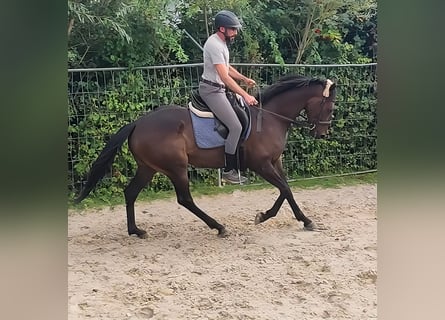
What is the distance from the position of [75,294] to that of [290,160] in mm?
964

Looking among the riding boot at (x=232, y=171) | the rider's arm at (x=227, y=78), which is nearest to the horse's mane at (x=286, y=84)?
the rider's arm at (x=227, y=78)

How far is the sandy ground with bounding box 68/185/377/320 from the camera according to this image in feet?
6.66

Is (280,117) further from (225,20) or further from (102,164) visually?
(102,164)

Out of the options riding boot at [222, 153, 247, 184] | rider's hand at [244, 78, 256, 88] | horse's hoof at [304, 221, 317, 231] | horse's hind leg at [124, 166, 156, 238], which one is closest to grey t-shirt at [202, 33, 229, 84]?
rider's hand at [244, 78, 256, 88]

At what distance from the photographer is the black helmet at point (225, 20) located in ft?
6.95

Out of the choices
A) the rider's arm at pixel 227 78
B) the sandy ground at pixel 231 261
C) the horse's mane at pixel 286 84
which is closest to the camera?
the sandy ground at pixel 231 261

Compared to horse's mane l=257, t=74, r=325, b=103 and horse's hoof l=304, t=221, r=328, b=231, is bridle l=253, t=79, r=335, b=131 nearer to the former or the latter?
horse's mane l=257, t=74, r=325, b=103

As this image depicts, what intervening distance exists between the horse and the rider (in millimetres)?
48

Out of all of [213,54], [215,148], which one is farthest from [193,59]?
[215,148]

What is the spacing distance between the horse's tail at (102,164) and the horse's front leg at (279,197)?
57 centimetres

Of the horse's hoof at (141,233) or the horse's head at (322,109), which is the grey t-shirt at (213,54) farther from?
the horse's hoof at (141,233)

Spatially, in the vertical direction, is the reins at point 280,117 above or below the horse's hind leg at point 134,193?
above

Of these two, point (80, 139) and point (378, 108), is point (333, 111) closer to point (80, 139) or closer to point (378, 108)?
point (378, 108)
